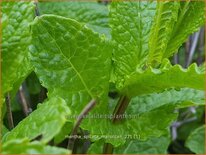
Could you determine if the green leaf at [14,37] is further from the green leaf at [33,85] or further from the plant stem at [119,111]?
the green leaf at [33,85]

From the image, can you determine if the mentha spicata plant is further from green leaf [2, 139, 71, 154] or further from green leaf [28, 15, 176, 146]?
green leaf [2, 139, 71, 154]

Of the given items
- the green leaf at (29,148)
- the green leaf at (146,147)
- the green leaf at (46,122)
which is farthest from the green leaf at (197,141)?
the green leaf at (29,148)

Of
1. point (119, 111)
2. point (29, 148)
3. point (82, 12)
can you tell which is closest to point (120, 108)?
point (119, 111)

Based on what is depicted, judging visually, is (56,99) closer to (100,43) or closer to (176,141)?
(100,43)

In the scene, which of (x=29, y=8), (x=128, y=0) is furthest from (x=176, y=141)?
(x=29, y=8)

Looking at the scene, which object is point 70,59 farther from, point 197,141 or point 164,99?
point 197,141

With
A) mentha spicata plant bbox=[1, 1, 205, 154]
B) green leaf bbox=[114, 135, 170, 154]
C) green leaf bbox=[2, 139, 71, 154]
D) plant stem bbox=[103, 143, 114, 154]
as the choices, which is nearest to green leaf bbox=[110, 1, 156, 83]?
mentha spicata plant bbox=[1, 1, 205, 154]
